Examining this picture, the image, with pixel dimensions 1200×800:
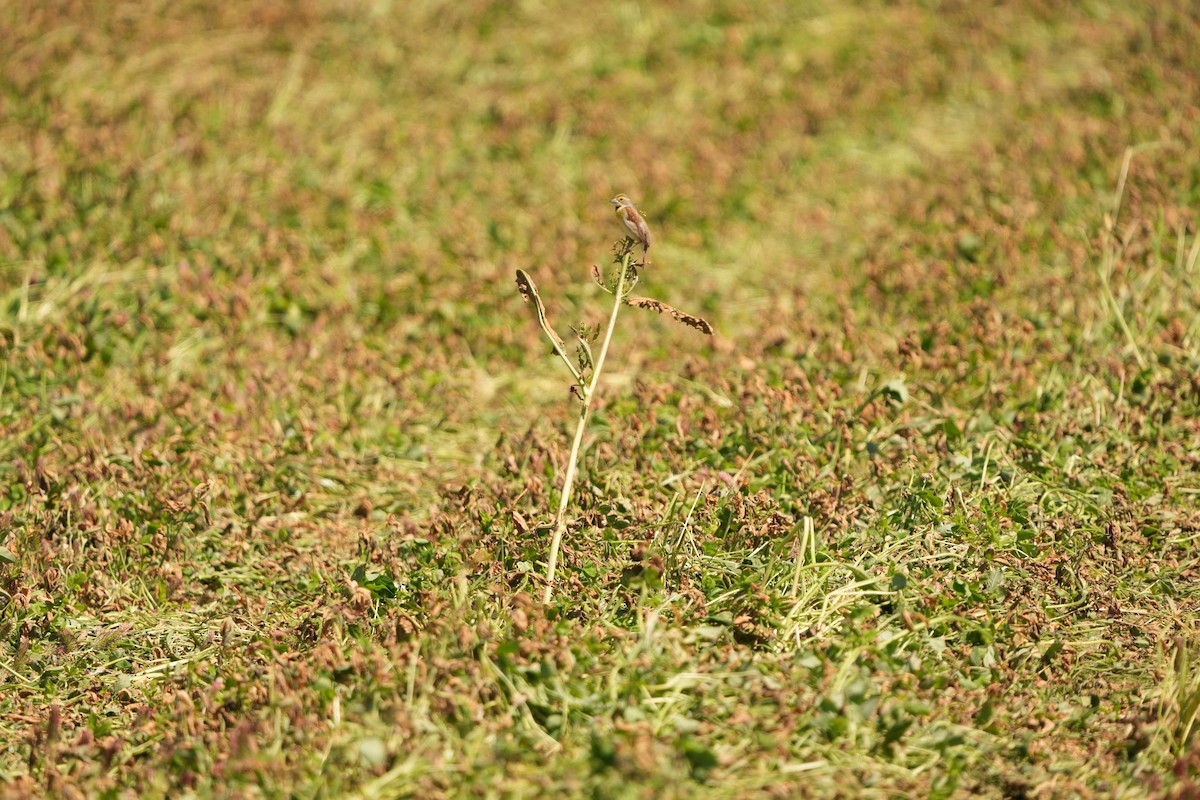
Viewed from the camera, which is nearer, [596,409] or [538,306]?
[538,306]

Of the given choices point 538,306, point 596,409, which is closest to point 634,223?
point 538,306

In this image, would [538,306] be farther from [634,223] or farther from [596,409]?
[596,409]

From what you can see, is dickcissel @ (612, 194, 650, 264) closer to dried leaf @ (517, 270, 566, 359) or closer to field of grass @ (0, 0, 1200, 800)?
dried leaf @ (517, 270, 566, 359)

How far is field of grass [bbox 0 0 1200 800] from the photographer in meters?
3.36

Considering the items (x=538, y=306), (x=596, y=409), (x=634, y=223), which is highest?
(x=634, y=223)

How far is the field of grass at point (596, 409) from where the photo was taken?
3.36m

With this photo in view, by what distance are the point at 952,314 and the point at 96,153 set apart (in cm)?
517

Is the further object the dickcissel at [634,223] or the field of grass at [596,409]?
the dickcissel at [634,223]

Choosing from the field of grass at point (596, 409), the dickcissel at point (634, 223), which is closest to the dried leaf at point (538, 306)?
the dickcissel at point (634, 223)

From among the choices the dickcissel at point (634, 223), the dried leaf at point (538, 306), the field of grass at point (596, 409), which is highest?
the dickcissel at point (634, 223)

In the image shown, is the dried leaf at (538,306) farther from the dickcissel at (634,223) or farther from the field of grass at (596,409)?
the field of grass at (596,409)

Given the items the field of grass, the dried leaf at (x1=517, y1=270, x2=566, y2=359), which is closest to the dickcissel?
the dried leaf at (x1=517, y1=270, x2=566, y2=359)

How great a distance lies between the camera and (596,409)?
5.25 meters

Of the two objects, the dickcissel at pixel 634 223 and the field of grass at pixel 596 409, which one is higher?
the dickcissel at pixel 634 223
